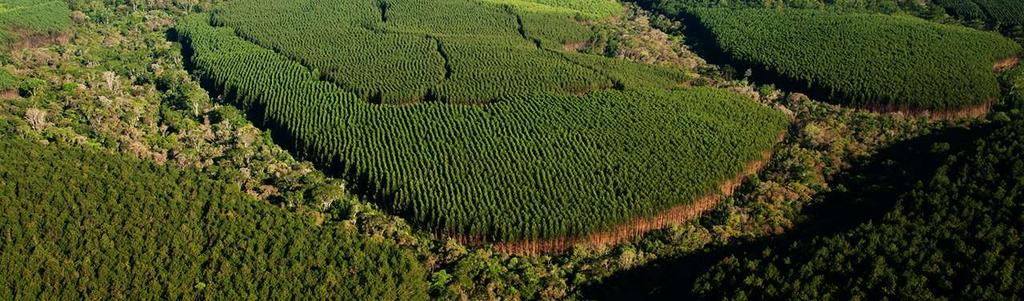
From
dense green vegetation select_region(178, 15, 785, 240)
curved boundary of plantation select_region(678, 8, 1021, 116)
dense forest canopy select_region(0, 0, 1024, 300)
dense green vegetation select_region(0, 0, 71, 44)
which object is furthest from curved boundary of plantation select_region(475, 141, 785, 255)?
dense green vegetation select_region(0, 0, 71, 44)

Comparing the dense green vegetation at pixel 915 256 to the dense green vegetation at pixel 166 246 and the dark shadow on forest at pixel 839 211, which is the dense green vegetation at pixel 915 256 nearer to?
the dark shadow on forest at pixel 839 211

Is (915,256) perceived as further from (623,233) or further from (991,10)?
(991,10)

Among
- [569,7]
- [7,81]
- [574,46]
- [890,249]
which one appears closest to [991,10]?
[574,46]

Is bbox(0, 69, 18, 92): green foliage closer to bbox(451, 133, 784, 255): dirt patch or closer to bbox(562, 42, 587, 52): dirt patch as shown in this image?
bbox(451, 133, 784, 255): dirt patch

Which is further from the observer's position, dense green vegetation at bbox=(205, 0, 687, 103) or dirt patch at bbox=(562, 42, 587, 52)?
dirt patch at bbox=(562, 42, 587, 52)

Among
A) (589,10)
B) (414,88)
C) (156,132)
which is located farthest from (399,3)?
(156,132)

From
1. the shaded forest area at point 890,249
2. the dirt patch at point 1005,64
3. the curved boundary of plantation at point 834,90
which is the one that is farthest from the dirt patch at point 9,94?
the dirt patch at point 1005,64
